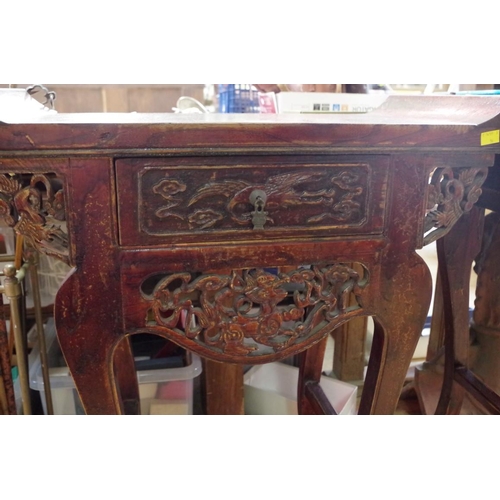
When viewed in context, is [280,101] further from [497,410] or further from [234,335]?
[497,410]

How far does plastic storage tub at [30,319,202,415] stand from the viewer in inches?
41.9

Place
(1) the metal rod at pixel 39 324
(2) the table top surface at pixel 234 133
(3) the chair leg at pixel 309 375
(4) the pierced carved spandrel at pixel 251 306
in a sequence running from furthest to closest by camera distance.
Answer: (3) the chair leg at pixel 309 375, (1) the metal rod at pixel 39 324, (4) the pierced carved spandrel at pixel 251 306, (2) the table top surface at pixel 234 133

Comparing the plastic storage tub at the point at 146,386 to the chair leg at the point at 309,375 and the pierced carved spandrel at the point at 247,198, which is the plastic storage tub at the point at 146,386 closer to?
the chair leg at the point at 309,375

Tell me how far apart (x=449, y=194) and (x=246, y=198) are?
0.98 feet

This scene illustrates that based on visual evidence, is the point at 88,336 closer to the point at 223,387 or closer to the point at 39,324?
the point at 39,324

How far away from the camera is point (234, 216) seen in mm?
614

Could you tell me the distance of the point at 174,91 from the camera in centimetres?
167

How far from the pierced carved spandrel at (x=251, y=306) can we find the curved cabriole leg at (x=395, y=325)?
4cm

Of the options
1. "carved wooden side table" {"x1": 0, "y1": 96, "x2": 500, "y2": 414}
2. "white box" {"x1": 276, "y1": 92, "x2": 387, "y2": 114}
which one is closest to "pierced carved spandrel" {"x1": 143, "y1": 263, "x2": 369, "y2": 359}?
"carved wooden side table" {"x1": 0, "y1": 96, "x2": 500, "y2": 414}

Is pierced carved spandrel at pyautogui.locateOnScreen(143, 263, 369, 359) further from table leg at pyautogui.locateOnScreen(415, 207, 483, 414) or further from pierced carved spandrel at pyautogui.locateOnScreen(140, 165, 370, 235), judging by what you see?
table leg at pyautogui.locateOnScreen(415, 207, 483, 414)

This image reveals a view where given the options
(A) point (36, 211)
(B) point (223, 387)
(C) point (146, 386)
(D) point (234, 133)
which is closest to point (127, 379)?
(C) point (146, 386)

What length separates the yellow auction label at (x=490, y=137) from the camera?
0.61 meters

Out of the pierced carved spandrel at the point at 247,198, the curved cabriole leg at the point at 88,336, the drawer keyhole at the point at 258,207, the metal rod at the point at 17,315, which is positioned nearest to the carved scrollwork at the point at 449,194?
the pierced carved spandrel at the point at 247,198

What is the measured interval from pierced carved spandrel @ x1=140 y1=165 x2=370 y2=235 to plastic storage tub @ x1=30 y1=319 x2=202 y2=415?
2.02ft
